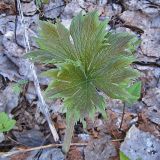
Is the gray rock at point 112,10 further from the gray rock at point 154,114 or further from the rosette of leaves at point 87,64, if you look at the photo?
the rosette of leaves at point 87,64

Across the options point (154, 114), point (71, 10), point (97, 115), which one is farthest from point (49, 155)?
point (71, 10)

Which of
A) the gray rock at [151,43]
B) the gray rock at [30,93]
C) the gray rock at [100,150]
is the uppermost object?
the gray rock at [151,43]

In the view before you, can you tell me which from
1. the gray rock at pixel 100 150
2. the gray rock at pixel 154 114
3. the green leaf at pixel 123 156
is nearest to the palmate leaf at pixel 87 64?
the green leaf at pixel 123 156

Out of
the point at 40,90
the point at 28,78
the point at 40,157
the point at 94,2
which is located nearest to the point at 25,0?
the point at 94,2

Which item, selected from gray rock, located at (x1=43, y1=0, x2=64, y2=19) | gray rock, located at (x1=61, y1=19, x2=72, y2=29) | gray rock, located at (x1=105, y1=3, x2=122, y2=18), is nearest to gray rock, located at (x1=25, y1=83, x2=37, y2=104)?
gray rock, located at (x1=61, y1=19, x2=72, y2=29)

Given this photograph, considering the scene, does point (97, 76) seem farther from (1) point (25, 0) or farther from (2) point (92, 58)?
(1) point (25, 0)

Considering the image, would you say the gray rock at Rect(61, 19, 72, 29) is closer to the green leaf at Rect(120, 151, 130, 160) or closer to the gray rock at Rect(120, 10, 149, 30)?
the gray rock at Rect(120, 10, 149, 30)

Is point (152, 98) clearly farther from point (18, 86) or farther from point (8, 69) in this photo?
point (8, 69)
